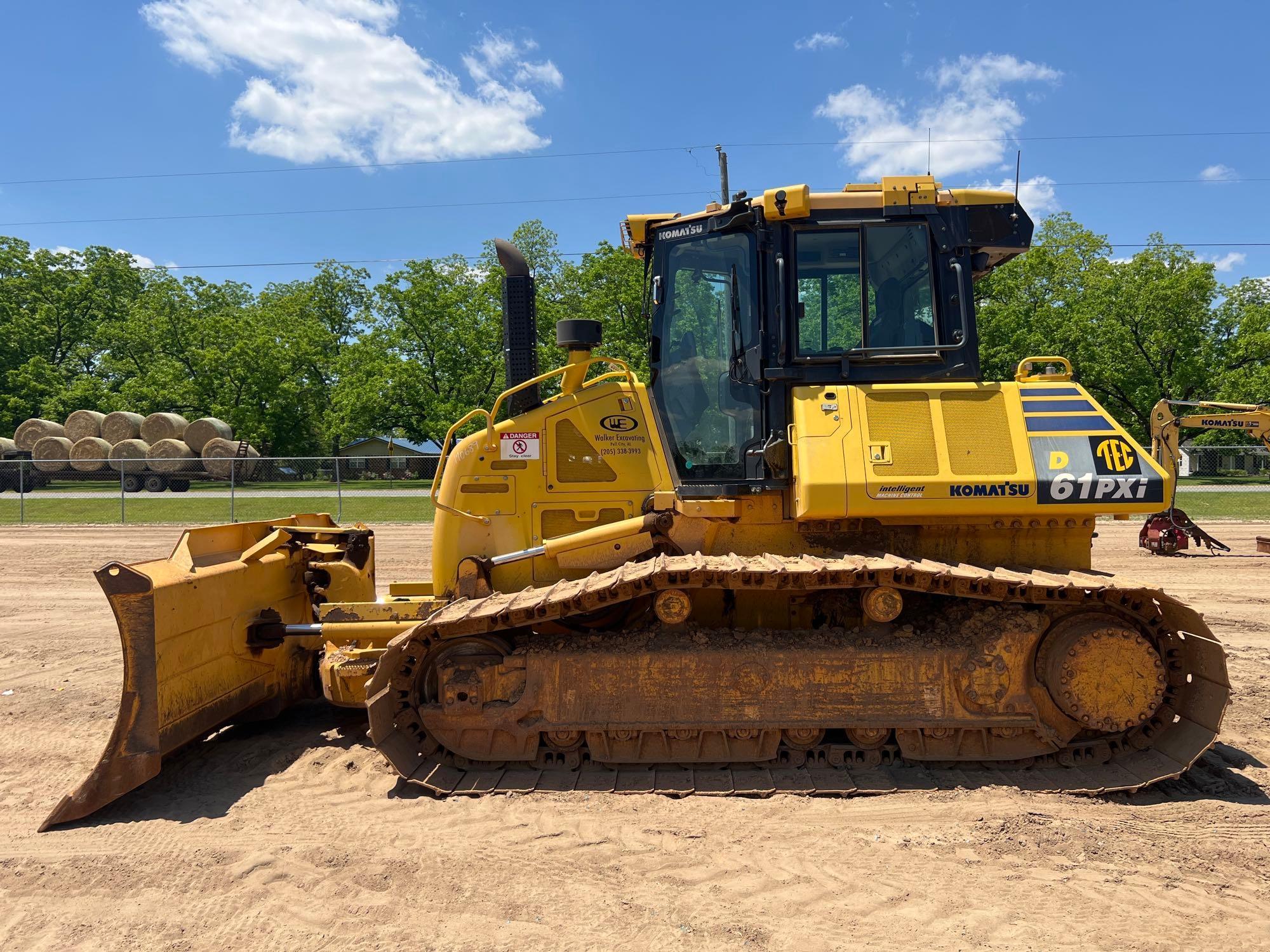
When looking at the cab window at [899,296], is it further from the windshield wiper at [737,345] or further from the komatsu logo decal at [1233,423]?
the komatsu logo decal at [1233,423]

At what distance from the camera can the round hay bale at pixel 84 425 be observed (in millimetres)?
35062

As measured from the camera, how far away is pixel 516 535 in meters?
5.26

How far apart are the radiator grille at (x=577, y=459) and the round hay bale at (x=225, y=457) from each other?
96.6 ft

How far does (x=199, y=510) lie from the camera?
22.2 meters

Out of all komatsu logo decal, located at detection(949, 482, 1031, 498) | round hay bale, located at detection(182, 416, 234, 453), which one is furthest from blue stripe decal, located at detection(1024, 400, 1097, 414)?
round hay bale, located at detection(182, 416, 234, 453)

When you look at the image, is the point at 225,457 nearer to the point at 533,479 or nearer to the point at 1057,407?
the point at 533,479

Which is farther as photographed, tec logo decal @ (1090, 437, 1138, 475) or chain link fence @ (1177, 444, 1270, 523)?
chain link fence @ (1177, 444, 1270, 523)

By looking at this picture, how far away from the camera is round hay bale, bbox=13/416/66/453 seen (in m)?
35.7

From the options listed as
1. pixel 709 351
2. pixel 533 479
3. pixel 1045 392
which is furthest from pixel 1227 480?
pixel 533 479

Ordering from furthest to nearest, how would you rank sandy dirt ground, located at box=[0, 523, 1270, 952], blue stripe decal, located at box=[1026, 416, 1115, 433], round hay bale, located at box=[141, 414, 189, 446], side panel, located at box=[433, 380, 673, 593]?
1. round hay bale, located at box=[141, 414, 189, 446]
2. side panel, located at box=[433, 380, 673, 593]
3. blue stripe decal, located at box=[1026, 416, 1115, 433]
4. sandy dirt ground, located at box=[0, 523, 1270, 952]

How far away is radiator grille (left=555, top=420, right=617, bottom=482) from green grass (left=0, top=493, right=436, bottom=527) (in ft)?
49.4

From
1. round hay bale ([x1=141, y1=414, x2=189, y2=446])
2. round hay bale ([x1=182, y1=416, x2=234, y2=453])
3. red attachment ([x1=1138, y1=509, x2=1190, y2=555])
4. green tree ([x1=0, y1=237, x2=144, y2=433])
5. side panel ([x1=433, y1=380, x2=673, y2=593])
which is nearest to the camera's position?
side panel ([x1=433, y1=380, x2=673, y2=593])

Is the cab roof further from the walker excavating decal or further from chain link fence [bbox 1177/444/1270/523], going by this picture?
chain link fence [bbox 1177/444/1270/523]

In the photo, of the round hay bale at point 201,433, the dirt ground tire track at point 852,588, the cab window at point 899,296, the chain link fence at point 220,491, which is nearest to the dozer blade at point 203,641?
the dirt ground tire track at point 852,588
